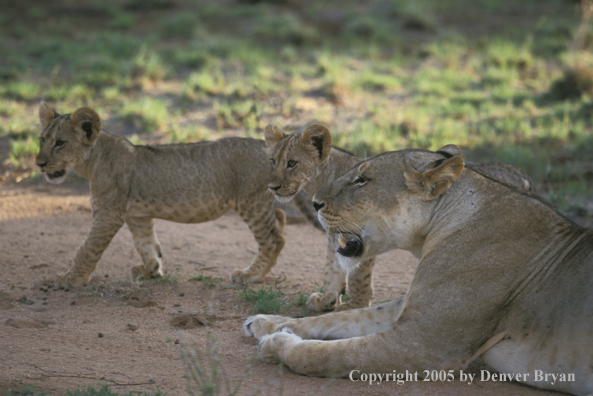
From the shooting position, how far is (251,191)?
5520mm

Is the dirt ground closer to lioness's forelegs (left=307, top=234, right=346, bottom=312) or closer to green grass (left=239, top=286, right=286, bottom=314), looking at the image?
green grass (left=239, top=286, right=286, bottom=314)

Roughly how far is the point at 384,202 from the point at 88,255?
2552mm

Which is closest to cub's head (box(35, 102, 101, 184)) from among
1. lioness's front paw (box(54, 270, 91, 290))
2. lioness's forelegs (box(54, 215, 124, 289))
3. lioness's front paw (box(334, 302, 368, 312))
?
lioness's forelegs (box(54, 215, 124, 289))

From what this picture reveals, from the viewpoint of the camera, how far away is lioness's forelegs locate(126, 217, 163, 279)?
18.0 ft

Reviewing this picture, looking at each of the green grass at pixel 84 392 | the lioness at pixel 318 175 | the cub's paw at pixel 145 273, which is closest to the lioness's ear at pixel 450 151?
the lioness at pixel 318 175

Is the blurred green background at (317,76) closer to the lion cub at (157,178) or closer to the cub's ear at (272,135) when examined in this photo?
the lion cub at (157,178)

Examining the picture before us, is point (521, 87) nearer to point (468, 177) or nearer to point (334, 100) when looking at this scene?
point (334, 100)

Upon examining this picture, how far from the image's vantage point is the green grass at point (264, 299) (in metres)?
4.78

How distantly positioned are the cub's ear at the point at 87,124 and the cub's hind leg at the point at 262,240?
1.33 metres

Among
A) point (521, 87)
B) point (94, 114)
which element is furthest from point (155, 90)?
point (521, 87)

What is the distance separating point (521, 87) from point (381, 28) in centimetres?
459

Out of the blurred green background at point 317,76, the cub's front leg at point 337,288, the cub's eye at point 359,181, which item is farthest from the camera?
the blurred green background at point 317,76

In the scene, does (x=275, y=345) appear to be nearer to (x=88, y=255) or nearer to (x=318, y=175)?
(x=318, y=175)

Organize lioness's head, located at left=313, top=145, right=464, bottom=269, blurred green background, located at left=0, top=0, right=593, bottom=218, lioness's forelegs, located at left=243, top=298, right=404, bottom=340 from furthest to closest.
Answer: blurred green background, located at left=0, top=0, right=593, bottom=218 → lioness's forelegs, located at left=243, top=298, right=404, bottom=340 → lioness's head, located at left=313, top=145, right=464, bottom=269
